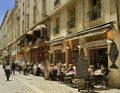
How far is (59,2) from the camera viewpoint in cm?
2611

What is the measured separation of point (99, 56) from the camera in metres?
18.6

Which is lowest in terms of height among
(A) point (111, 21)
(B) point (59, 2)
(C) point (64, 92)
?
(C) point (64, 92)

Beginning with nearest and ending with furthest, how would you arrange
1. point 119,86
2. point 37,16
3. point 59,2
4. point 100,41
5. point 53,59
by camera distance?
point 119,86 < point 100,41 < point 59,2 < point 53,59 < point 37,16

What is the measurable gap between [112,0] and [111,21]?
4.02 feet

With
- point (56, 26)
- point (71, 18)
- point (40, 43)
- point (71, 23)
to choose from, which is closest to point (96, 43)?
point (71, 23)

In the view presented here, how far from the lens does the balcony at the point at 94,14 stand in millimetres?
18248

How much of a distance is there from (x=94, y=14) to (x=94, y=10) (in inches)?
10.9

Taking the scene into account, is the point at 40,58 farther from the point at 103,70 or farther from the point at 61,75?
the point at 103,70

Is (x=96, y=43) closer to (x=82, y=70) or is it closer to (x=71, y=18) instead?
(x=82, y=70)

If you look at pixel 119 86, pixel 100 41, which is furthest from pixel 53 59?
pixel 119 86

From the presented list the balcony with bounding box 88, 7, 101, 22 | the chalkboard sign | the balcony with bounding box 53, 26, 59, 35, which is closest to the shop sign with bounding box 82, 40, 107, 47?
the balcony with bounding box 88, 7, 101, 22

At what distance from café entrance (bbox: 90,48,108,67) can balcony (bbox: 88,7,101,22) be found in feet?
6.82

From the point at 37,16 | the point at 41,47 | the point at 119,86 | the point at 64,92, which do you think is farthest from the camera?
the point at 37,16

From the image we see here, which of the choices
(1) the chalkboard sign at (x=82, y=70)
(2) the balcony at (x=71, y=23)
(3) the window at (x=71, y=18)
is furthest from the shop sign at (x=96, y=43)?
(3) the window at (x=71, y=18)
